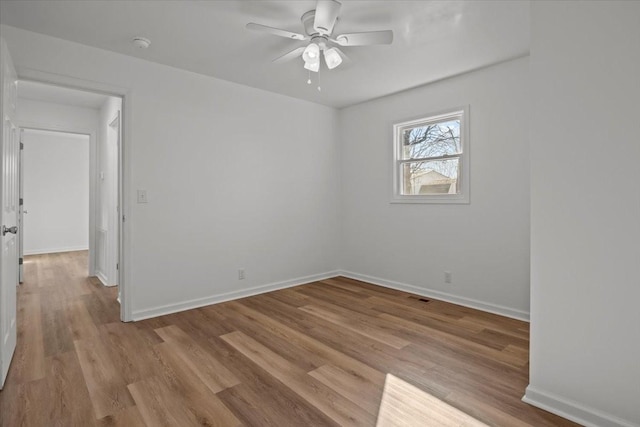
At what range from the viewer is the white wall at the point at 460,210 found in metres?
3.20

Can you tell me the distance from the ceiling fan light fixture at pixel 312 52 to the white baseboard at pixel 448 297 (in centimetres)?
282

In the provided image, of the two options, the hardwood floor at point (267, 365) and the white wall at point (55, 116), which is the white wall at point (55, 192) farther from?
the hardwood floor at point (267, 365)

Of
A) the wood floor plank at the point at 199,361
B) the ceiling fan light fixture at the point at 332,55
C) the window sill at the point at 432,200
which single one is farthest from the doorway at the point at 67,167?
the window sill at the point at 432,200

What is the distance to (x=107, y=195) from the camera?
4.56 metres

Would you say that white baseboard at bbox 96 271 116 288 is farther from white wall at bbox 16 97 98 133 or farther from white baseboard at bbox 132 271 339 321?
white wall at bbox 16 97 98 133

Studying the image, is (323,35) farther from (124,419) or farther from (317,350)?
(124,419)

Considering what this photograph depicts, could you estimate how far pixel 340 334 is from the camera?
286cm

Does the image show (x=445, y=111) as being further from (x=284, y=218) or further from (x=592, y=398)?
(x=592, y=398)

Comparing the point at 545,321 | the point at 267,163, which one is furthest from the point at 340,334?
the point at 267,163

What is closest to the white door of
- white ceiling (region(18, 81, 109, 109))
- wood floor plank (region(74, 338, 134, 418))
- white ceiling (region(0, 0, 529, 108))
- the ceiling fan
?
wood floor plank (region(74, 338, 134, 418))

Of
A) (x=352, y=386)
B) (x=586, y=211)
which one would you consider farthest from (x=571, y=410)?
(x=352, y=386)

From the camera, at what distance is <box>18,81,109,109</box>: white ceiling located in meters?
4.15

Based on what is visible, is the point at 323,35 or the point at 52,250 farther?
the point at 52,250

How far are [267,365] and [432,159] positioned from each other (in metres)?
2.91
